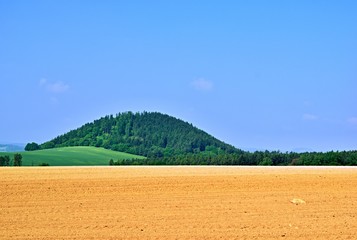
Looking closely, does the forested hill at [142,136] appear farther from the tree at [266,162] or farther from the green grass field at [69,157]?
the tree at [266,162]

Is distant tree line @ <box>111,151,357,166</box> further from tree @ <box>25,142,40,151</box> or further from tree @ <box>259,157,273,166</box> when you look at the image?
tree @ <box>25,142,40,151</box>

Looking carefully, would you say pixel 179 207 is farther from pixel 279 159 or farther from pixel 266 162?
pixel 279 159

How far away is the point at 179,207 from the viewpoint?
2083 centimetres

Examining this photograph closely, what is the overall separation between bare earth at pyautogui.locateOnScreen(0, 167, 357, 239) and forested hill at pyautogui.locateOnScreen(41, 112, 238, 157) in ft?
364

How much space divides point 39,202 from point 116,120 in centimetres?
15811

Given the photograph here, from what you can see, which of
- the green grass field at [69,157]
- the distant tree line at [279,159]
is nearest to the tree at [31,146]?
the green grass field at [69,157]

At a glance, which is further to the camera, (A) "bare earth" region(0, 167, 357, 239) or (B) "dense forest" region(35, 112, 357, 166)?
(B) "dense forest" region(35, 112, 357, 166)

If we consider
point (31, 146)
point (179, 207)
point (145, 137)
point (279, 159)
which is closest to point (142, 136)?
point (145, 137)

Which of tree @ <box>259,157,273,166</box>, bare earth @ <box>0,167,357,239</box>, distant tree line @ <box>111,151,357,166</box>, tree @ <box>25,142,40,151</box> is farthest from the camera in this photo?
tree @ <box>25,142,40,151</box>

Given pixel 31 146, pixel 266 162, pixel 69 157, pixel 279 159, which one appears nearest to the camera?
pixel 266 162

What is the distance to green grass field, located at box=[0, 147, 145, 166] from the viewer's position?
99406 mm

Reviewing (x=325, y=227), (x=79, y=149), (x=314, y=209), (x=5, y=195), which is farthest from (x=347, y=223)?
(x=79, y=149)

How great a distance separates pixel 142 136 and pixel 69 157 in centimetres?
5608

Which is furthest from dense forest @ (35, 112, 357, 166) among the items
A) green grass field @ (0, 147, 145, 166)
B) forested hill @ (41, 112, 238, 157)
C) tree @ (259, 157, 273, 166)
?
tree @ (259, 157, 273, 166)
